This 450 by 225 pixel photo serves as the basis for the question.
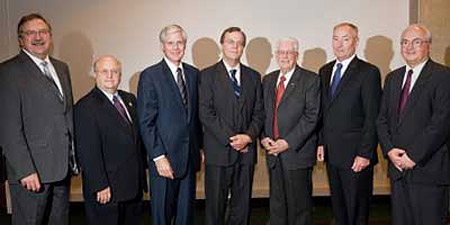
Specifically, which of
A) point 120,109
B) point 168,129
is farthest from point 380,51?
point 120,109

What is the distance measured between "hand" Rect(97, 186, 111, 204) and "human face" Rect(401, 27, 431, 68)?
2.11 meters

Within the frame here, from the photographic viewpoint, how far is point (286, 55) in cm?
355

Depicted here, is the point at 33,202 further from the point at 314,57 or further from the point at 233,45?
the point at 314,57

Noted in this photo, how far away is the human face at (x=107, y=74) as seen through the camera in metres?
3.07

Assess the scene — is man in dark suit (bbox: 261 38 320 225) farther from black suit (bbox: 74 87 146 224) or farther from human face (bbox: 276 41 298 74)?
black suit (bbox: 74 87 146 224)

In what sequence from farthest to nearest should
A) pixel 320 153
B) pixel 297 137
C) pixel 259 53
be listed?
pixel 259 53
pixel 320 153
pixel 297 137

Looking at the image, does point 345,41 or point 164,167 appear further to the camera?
point 345,41

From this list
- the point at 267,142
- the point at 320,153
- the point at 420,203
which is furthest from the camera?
the point at 320,153

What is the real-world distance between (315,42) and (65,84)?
8.93 feet

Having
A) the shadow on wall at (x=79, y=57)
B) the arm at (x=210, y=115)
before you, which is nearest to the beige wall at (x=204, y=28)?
the shadow on wall at (x=79, y=57)

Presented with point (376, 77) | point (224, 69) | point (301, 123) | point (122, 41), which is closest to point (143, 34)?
point (122, 41)

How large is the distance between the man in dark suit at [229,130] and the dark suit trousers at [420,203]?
104 cm

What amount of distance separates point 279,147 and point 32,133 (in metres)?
1.68

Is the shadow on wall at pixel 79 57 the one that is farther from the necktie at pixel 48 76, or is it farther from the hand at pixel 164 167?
the hand at pixel 164 167
